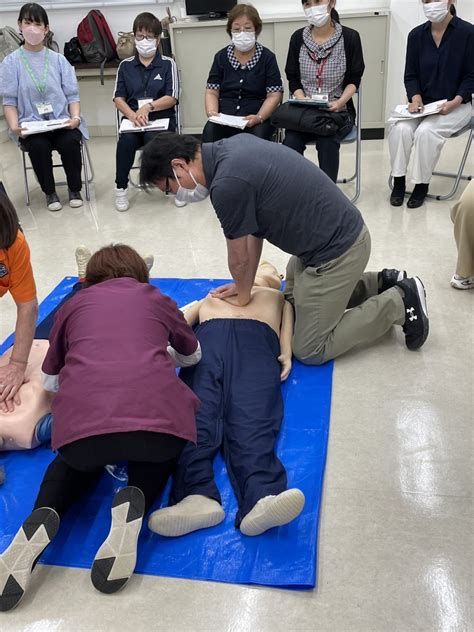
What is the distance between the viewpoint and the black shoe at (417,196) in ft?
12.0

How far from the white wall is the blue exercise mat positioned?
4.02m

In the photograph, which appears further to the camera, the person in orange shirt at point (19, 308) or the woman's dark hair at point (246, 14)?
the woman's dark hair at point (246, 14)

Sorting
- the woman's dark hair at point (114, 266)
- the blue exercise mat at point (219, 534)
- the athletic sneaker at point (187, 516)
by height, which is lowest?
the blue exercise mat at point (219, 534)

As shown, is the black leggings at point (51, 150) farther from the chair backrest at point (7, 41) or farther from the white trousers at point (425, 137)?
the white trousers at point (425, 137)

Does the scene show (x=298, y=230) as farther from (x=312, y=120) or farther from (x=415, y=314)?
(x=312, y=120)

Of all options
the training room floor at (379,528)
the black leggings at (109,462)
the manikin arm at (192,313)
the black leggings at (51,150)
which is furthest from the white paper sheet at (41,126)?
the black leggings at (109,462)

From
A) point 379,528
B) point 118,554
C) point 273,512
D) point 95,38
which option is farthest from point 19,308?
point 95,38

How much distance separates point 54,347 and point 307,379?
944 mm

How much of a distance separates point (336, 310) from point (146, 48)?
2.68 m

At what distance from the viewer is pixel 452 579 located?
56.8 inches

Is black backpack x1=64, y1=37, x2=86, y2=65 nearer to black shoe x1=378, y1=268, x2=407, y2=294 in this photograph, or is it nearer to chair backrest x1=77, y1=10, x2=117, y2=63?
chair backrest x1=77, y1=10, x2=117, y2=63

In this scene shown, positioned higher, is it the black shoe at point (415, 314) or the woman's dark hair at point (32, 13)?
the woman's dark hair at point (32, 13)

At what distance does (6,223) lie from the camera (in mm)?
1712

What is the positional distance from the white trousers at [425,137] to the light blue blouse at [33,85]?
210 cm
